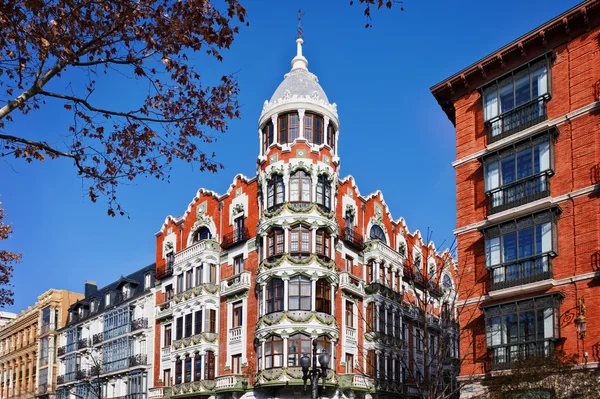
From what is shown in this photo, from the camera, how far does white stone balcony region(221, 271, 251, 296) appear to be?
4984cm

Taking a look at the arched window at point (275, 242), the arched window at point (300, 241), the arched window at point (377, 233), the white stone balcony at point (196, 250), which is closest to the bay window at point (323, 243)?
the arched window at point (300, 241)

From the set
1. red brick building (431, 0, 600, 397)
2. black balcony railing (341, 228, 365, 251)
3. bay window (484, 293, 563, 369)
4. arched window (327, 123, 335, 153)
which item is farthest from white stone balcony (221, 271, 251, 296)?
bay window (484, 293, 563, 369)

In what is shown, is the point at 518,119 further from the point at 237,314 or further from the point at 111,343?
the point at 111,343

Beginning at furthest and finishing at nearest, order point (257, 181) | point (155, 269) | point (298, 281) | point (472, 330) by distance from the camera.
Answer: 1. point (155, 269)
2. point (257, 181)
3. point (298, 281)
4. point (472, 330)

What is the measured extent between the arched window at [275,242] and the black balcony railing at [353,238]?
4902 millimetres

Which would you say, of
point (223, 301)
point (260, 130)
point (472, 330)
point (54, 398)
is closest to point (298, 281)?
point (223, 301)

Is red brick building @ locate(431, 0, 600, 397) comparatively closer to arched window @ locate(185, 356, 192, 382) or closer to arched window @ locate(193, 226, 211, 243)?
arched window @ locate(185, 356, 192, 382)

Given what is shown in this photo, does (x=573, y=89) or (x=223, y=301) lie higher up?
(x=573, y=89)

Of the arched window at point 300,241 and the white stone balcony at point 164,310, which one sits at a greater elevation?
the arched window at point 300,241

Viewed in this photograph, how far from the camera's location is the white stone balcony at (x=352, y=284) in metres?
49.8

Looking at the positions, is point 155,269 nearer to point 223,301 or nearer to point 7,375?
point 223,301

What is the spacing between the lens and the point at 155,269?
61.0m

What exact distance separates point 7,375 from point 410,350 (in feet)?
177

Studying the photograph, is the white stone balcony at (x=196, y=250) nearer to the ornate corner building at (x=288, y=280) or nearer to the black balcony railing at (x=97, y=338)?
the ornate corner building at (x=288, y=280)
